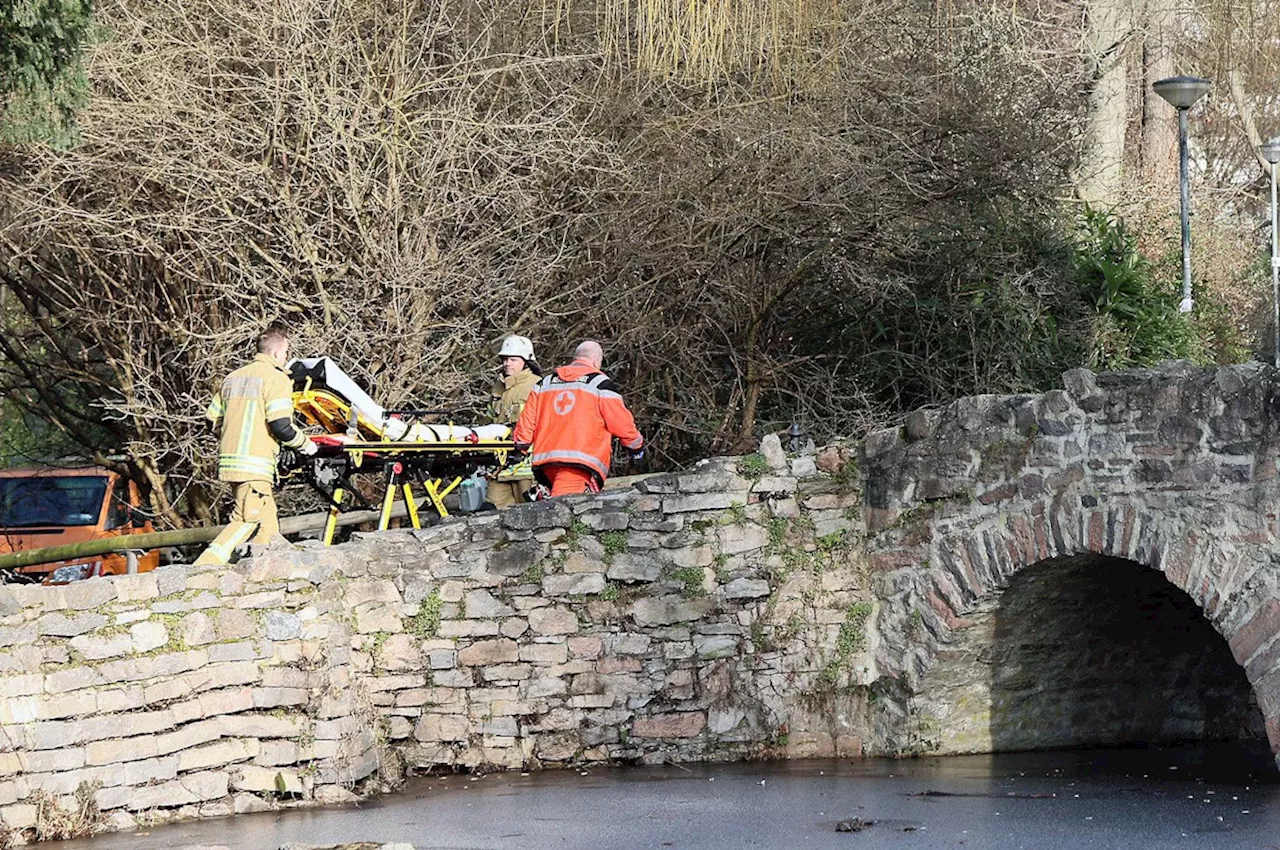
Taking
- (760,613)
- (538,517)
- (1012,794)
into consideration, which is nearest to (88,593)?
(538,517)

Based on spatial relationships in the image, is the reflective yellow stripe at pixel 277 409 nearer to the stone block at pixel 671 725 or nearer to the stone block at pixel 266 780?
→ the stone block at pixel 266 780

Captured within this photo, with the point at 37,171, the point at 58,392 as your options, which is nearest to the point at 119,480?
the point at 58,392

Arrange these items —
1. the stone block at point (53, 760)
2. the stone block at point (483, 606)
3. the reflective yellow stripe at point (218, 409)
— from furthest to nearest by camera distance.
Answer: the stone block at point (483, 606), the reflective yellow stripe at point (218, 409), the stone block at point (53, 760)

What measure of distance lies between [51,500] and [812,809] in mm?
9096

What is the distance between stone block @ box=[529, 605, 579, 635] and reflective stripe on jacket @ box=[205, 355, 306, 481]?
6.14 ft

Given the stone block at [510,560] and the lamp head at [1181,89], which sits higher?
the lamp head at [1181,89]

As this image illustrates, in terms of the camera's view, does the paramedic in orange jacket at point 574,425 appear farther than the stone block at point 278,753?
Yes

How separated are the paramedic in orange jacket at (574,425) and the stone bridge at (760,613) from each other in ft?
1.31

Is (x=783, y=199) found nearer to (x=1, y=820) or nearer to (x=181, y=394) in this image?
(x=181, y=394)

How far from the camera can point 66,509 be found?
656 inches

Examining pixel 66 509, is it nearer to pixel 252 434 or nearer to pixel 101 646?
pixel 252 434

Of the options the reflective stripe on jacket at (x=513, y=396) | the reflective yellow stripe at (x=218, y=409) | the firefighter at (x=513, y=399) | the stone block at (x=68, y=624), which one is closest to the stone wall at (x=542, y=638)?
the stone block at (x=68, y=624)

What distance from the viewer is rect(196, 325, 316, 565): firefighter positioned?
441 inches

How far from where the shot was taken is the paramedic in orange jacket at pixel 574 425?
12.2 metres
